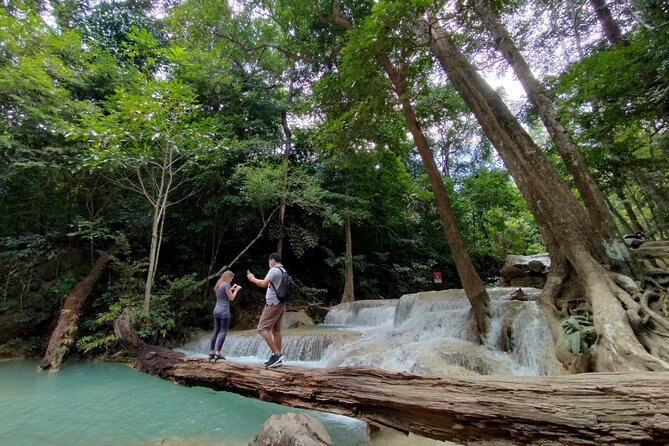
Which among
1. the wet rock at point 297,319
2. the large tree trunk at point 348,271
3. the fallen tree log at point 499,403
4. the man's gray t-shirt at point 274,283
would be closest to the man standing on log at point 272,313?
the man's gray t-shirt at point 274,283

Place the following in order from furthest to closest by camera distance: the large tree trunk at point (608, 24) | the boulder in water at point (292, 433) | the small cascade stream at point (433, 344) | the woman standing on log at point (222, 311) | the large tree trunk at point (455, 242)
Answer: the large tree trunk at point (608, 24) < the large tree trunk at point (455, 242) < the small cascade stream at point (433, 344) < the woman standing on log at point (222, 311) < the boulder in water at point (292, 433)

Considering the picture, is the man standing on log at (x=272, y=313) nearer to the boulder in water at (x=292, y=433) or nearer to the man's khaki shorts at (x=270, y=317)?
the man's khaki shorts at (x=270, y=317)

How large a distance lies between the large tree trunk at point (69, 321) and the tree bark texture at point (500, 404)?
25.8 feet

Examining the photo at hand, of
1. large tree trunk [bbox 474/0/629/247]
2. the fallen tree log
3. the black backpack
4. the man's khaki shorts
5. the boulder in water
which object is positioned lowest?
the boulder in water

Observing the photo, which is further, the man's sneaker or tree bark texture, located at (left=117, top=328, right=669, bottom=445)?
the man's sneaker

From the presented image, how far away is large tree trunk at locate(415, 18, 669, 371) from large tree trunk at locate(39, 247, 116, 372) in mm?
10899

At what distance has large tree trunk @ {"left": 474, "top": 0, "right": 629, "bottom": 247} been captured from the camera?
20.3 ft

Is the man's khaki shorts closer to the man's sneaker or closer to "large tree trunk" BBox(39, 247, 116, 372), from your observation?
the man's sneaker

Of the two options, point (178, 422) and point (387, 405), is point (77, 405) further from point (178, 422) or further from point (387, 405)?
point (387, 405)

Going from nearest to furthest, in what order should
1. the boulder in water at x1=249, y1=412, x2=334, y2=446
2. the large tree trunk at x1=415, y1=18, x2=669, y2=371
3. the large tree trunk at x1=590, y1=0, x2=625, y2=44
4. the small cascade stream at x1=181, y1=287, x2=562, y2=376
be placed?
the boulder in water at x1=249, y1=412, x2=334, y2=446, the large tree trunk at x1=415, y1=18, x2=669, y2=371, the small cascade stream at x1=181, y1=287, x2=562, y2=376, the large tree trunk at x1=590, y1=0, x2=625, y2=44

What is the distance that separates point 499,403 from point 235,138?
11263 millimetres

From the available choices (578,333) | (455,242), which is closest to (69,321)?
(455,242)

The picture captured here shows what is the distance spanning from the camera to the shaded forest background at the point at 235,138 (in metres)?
7.58

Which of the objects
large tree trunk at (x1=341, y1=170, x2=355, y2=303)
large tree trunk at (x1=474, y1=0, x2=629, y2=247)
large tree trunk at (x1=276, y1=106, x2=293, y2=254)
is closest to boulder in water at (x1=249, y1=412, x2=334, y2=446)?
large tree trunk at (x1=474, y1=0, x2=629, y2=247)
